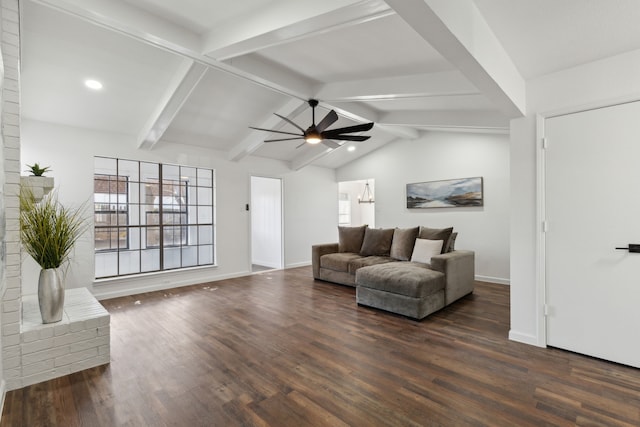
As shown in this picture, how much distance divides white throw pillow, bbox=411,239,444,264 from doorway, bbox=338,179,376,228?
15.5ft

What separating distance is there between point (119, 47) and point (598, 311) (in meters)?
5.04

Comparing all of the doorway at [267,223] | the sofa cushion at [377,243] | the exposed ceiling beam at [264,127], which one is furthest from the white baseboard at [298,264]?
the exposed ceiling beam at [264,127]

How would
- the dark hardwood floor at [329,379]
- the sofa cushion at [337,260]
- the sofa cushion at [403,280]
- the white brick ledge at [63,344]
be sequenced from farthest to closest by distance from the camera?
the sofa cushion at [337,260] → the sofa cushion at [403,280] → the white brick ledge at [63,344] → the dark hardwood floor at [329,379]

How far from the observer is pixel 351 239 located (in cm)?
585

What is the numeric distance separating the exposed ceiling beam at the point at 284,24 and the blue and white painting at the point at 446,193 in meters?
4.35

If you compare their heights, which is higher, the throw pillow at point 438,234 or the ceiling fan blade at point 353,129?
the ceiling fan blade at point 353,129

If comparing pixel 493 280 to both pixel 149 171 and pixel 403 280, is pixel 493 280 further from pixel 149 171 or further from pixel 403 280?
pixel 149 171

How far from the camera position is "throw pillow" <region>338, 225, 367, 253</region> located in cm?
580

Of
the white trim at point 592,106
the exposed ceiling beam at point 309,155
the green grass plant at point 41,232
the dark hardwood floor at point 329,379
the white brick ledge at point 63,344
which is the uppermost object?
the exposed ceiling beam at point 309,155

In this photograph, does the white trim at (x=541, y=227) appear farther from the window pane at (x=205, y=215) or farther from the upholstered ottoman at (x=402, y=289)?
the window pane at (x=205, y=215)

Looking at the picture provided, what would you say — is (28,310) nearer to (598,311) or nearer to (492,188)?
Answer: (598,311)

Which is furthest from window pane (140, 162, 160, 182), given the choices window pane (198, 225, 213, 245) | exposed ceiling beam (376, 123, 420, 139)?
exposed ceiling beam (376, 123, 420, 139)

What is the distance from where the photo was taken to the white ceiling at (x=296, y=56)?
200 centimetres

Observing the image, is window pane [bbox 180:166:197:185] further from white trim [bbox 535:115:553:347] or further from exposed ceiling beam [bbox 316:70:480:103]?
white trim [bbox 535:115:553:347]
